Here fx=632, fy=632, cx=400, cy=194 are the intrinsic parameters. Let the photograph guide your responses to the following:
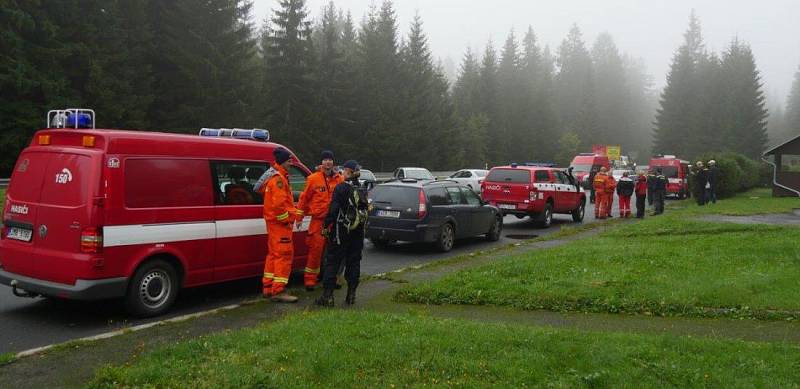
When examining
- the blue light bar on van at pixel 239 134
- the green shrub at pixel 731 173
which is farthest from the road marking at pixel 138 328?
the green shrub at pixel 731 173

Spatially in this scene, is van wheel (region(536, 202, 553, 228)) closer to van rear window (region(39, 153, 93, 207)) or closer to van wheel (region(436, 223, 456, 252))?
van wheel (region(436, 223, 456, 252))

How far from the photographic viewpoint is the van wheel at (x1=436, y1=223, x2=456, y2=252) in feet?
44.5

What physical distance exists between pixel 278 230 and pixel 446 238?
6.21 meters

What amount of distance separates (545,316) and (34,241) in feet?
19.3

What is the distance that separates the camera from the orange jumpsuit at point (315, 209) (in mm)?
8758

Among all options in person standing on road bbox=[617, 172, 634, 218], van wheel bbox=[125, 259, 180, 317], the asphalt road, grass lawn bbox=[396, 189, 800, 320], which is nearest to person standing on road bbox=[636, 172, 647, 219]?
person standing on road bbox=[617, 172, 634, 218]

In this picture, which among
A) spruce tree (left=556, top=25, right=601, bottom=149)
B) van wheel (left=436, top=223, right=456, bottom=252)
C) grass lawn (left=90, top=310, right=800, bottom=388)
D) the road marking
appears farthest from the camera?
spruce tree (left=556, top=25, right=601, bottom=149)

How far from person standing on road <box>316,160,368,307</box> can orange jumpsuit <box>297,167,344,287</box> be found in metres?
0.78

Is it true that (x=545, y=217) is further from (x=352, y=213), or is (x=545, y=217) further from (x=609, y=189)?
(x=352, y=213)

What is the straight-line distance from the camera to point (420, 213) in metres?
13.1

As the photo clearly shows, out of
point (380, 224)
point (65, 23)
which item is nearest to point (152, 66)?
point (65, 23)

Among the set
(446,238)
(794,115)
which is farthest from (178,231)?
(794,115)

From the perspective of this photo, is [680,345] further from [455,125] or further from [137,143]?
[455,125]

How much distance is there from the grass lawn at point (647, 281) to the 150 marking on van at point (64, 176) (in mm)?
4198
